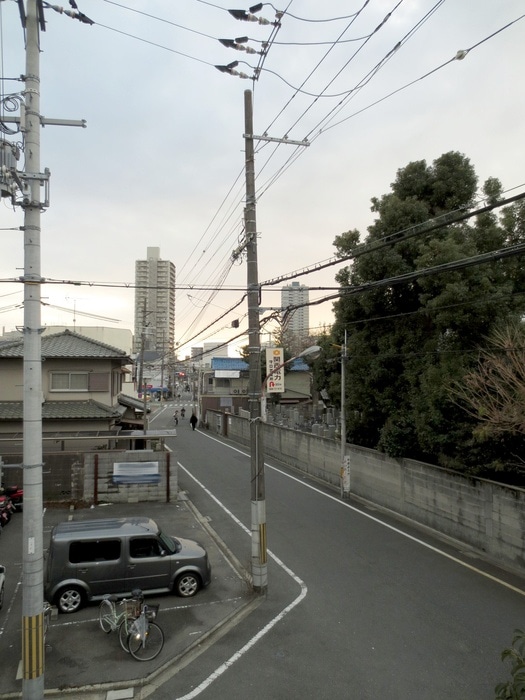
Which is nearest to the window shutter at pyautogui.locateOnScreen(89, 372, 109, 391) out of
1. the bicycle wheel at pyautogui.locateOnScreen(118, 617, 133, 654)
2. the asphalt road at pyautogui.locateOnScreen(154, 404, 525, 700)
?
the asphalt road at pyautogui.locateOnScreen(154, 404, 525, 700)

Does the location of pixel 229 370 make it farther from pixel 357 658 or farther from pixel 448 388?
pixel 357 658

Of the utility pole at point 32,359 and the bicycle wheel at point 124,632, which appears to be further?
the bicycle wheel at point 124,632

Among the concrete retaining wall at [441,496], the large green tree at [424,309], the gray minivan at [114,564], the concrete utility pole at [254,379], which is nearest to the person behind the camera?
the gray minivan at [114,564]

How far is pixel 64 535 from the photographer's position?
10.2 metres

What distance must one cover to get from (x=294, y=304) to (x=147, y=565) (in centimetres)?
805

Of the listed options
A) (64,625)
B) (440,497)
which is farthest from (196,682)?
(440,497)

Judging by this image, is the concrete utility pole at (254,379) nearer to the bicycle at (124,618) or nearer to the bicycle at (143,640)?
the bicycle at (143,640)

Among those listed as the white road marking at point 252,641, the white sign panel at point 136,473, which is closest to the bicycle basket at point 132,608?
the white road marking at point 252,641

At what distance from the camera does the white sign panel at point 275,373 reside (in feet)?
61.4

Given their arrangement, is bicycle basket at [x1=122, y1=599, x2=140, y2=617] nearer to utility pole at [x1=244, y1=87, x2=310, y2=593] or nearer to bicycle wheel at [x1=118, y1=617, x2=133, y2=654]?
bicycle wheel at [x1=118, y1=617, x2=133, y2=654]

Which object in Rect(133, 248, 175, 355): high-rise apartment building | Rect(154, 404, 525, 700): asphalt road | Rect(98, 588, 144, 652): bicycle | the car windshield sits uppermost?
Rect(133, 248, 175, 355): high-rise apartment building

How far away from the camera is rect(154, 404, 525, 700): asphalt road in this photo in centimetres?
749

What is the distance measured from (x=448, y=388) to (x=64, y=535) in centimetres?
1116

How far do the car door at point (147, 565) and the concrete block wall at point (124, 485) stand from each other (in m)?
8.76
